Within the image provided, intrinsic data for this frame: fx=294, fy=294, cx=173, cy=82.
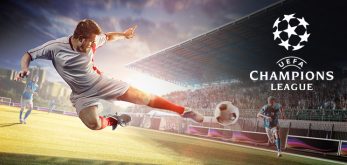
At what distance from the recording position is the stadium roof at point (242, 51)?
24.9ft

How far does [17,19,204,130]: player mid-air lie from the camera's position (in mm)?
4313

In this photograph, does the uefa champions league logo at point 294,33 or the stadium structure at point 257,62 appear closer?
the uefa champions league logo at point 294,33

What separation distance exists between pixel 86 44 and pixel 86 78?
0.58 metres

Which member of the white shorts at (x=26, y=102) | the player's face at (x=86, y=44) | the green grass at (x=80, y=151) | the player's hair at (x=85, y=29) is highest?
the player's hair at (x=85, y=29)

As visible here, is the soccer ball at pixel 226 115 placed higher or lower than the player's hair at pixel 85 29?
lower

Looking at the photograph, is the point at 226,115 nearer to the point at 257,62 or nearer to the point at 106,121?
the point at 106,121

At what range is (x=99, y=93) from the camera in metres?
4.50

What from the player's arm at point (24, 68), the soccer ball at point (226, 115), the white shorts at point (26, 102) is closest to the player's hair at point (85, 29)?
the player's arm at point (24, 68)

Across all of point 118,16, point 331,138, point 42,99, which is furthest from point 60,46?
point 331,138

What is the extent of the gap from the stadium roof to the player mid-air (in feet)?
8.60

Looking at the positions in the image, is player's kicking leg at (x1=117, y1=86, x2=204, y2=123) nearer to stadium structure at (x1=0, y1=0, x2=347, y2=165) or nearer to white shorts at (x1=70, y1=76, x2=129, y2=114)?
white shorts at (x1=70, y1=76, x2=129, y2=114)

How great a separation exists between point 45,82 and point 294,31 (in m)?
6.44

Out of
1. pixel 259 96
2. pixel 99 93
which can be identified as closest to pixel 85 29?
pixel 99 93

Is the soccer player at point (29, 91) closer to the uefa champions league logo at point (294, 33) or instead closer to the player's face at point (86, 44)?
the player's face at point (86, 44)
